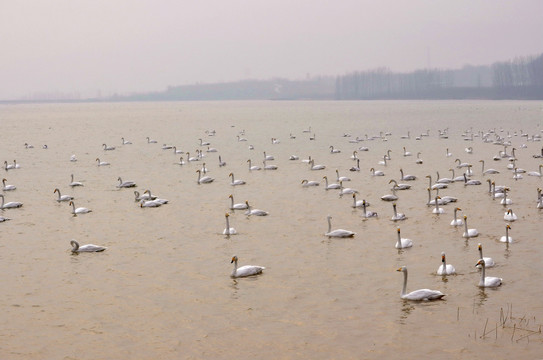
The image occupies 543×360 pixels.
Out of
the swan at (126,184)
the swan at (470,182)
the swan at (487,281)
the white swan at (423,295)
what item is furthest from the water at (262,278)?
the swan at (126,184)

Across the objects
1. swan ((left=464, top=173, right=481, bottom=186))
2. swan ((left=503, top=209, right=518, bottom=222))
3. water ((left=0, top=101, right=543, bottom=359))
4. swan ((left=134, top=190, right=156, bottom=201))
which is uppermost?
swan ((left=134, top=190, right=156, bottom=201))

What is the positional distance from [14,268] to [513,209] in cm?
1692

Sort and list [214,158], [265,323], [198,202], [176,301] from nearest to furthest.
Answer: [265,323], [176,301], [198,202], [214,158]

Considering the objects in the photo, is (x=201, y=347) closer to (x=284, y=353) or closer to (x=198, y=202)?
(x=284, y=353)

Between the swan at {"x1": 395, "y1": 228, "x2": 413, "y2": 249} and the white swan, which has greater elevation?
the swan at {"x1": 395, "y1": 228, "x2": 413, "y2": 249}

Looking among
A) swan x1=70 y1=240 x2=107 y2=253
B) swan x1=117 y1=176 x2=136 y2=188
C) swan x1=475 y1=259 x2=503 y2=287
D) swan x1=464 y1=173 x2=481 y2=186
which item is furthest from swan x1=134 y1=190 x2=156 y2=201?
swan x1=475 y1=259 x2=503 y2=287

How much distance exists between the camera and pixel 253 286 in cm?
1664

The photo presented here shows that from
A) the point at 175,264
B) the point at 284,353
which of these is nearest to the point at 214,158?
the point at 175,264

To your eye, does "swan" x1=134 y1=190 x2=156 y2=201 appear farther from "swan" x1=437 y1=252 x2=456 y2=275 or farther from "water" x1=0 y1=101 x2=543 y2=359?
"swan" x1=437 y1=252 x2=456 y2=275

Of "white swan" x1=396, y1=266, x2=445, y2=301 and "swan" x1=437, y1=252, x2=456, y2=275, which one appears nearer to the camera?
"white swan" x1=396, y1=266, x2=445, y2=301

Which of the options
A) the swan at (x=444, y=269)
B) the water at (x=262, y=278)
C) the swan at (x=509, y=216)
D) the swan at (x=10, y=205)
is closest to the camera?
the water at (x=262, y=278)

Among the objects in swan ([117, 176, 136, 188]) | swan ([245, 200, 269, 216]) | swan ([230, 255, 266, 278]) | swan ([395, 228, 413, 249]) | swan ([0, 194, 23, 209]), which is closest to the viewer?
swan ([230, 255, 266, 278])

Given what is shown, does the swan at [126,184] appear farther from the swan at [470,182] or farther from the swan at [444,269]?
the swan at [444,269]

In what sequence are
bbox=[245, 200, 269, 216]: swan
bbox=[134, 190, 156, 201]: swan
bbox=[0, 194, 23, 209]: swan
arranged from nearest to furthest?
1. bbox=[245, 200, 269, 216]: swan
2. bbox=[0, 194, 23, 209]: swan
3. bbox=[134, 190, 156, 201]: swan
